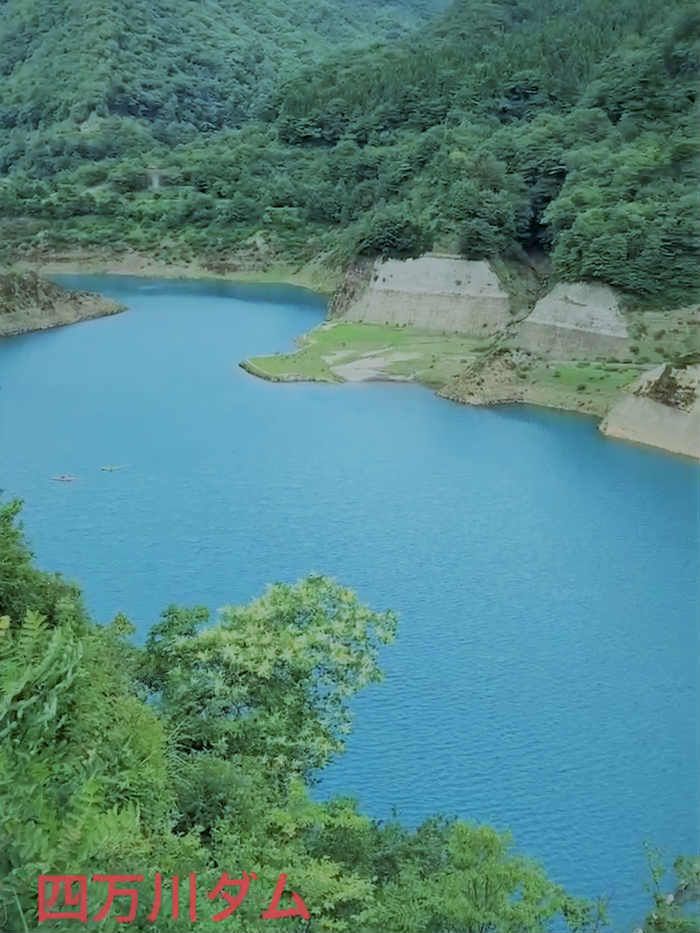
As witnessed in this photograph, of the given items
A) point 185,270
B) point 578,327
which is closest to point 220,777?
point 578,327

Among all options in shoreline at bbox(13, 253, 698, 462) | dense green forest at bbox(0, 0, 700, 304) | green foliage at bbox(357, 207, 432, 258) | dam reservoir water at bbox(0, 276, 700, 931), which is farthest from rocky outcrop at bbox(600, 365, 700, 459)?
shoreline at bbox(13, 253, 698, 462)

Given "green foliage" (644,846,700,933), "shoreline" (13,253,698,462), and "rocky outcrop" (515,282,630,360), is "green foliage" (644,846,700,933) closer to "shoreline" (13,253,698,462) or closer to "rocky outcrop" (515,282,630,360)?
"rocky outcrop" (515,282,630,360)

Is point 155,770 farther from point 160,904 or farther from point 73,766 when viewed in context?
point 160,904

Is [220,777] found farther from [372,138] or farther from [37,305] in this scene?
[372,138]

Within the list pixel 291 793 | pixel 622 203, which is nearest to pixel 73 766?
pixel 291 793

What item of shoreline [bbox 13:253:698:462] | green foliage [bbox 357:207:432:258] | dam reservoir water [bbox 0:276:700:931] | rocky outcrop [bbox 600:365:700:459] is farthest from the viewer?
shoreline [bbox 13:253:698:462]
